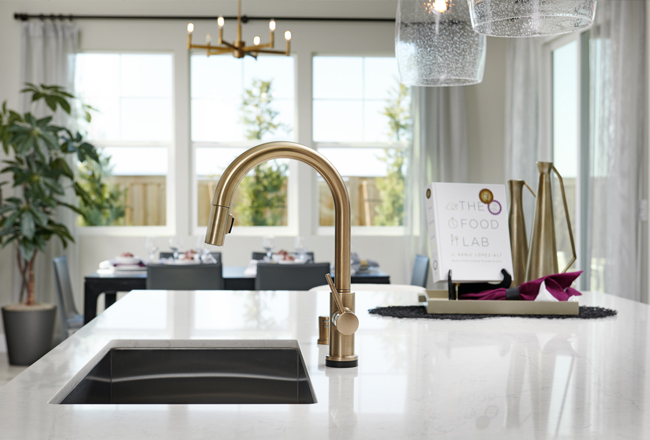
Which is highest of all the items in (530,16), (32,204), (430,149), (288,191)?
(430,149)

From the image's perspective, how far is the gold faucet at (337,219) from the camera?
0.87 m

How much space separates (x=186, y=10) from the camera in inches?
201

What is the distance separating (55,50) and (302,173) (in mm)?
2348

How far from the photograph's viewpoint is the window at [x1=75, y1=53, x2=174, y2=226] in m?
5.37

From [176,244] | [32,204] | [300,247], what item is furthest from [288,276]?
[32,204]

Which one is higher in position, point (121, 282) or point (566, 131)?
point (566, 131)

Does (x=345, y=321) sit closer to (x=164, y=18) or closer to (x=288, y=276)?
(x=288, y=276)

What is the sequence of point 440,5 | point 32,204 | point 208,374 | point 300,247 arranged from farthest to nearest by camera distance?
point 32,204, point 300,247, point 440,5, point 208,374

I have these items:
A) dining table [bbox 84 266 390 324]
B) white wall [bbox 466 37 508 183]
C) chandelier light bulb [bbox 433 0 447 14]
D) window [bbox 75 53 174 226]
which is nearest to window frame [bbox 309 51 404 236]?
white wall [bbox 466 37 508 183]

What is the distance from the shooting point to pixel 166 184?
17.9 ft

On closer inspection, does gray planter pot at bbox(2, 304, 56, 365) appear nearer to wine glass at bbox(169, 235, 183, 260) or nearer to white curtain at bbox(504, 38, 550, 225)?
wine glass at bbox(169, 235, 183, 260)

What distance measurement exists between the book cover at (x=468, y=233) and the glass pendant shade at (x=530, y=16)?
0.47 meters

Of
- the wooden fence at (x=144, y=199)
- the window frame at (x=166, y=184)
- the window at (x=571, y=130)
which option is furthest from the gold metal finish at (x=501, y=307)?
the wooden fence at (x=144, y=199)

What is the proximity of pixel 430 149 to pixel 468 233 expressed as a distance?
3.89 metres
